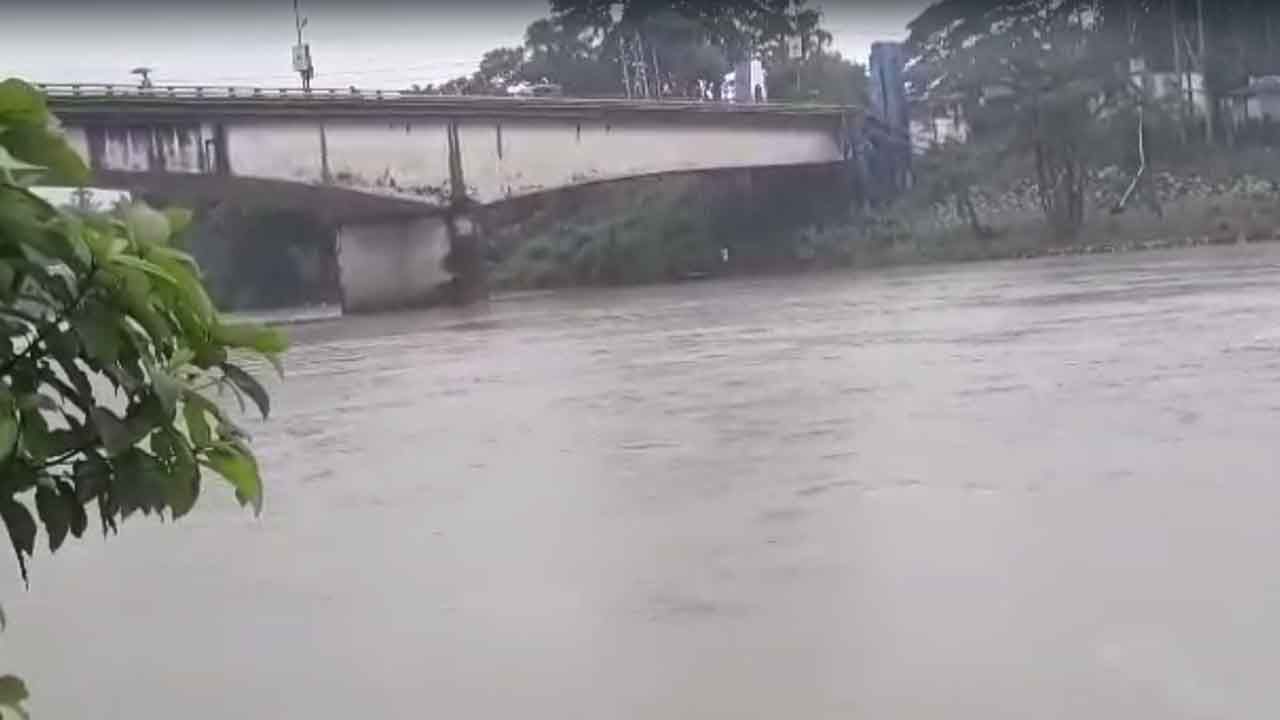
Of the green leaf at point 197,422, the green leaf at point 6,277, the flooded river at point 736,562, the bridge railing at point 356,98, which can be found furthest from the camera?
the bridge railing at point 356,98

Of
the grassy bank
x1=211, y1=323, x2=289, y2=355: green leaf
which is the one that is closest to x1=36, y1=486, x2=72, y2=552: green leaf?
x1=211, y1=323, x2=289, y2=355: green leaf

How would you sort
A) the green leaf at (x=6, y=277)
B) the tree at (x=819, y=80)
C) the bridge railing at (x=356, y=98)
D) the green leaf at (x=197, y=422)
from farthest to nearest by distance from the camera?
the tree at (x=819, y=80) → the bridge railing at (x=356, y=98) → the green leaf at (x=197, y=422) → the green leaf at (x=6, y=277)

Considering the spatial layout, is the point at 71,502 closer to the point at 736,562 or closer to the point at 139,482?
the point at 139,482

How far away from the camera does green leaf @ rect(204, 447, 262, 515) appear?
4.61 feet

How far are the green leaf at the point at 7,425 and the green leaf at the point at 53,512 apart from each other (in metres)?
0.10

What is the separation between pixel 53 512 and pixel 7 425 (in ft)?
0.50

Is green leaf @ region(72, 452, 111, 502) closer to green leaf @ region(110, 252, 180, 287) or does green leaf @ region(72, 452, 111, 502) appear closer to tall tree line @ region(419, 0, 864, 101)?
green leaf @ region(110, 252, 180, 287)

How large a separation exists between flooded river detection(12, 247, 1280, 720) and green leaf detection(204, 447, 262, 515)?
9.10 ft

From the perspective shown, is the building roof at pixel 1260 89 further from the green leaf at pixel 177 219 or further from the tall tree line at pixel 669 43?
the green leaf at pixel 177 219

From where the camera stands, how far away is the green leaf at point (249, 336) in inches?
52.9

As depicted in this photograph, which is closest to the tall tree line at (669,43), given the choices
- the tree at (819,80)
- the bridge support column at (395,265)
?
the tree at (819,80)

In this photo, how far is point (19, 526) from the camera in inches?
54.4

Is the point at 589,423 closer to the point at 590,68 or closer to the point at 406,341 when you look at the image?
the point at 406,341

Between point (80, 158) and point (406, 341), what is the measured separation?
22.1 meters
